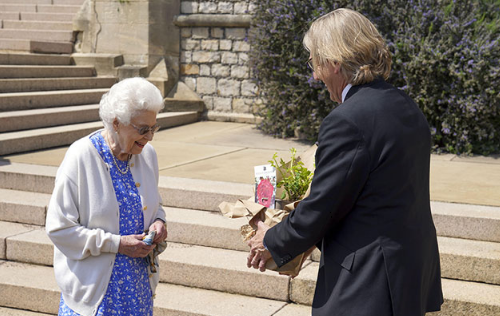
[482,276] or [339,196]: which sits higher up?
[339,196]

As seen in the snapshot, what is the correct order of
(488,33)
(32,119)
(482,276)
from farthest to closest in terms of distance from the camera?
(32,119), (488,33), (482,276)

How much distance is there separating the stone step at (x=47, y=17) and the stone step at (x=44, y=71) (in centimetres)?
159

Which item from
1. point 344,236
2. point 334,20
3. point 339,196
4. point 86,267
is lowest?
point 86,267

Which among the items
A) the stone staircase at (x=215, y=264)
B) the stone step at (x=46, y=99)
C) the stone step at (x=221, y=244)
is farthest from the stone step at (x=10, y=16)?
the stone staircase at (x=215, y=264)

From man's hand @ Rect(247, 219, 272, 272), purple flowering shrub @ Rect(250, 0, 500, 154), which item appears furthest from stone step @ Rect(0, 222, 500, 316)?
purple flowering shrub @ Rect(250, 0, 500, 154)

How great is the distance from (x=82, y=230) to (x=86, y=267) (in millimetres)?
166

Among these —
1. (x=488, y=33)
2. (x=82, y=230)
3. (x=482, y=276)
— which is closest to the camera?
(x=82, y=230)

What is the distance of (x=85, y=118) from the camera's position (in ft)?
30.1

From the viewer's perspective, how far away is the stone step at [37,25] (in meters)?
11.3

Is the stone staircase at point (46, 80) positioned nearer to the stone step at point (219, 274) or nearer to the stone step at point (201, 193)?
the stone step at point (201, 193)

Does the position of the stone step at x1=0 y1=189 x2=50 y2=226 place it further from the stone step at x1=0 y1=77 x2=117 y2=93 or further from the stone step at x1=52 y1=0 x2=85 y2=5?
the stone step at x1=52 y1=0 x2=85 y2=5

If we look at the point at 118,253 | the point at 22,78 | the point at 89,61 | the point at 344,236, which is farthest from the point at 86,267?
the point at 89,61

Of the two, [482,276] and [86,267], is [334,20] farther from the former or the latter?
[482,276]

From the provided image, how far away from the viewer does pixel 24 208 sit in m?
5.58
